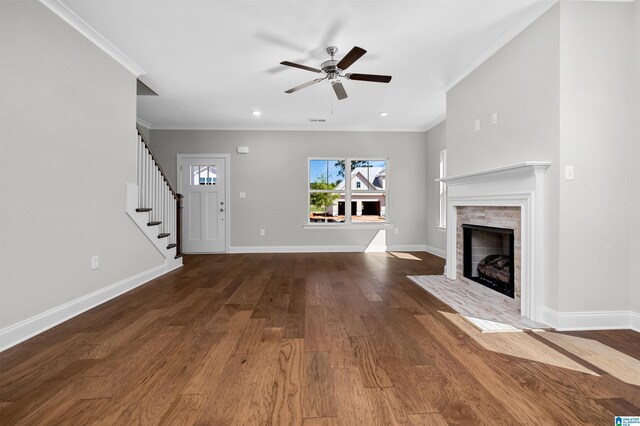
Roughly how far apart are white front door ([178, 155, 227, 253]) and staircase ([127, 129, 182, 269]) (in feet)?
4.09

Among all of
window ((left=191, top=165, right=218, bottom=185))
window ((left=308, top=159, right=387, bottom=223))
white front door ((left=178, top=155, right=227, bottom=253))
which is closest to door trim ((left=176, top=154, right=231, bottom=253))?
white front door ((left=178, top=155, right=227, bottom=253))

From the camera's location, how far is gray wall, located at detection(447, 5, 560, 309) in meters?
2.39

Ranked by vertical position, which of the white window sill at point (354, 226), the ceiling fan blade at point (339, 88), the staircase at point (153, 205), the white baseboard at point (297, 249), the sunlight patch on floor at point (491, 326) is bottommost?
the sunlight patch on floor at point (491, 326)

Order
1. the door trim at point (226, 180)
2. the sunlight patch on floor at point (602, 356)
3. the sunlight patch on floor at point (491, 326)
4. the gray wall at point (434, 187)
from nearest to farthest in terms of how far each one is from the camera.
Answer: the sunlight patch on floor at point (602, 356), the sunlight patch on floor at point (491, 326), the gray wall at point (434, 187), the door trim at point (226, 180)

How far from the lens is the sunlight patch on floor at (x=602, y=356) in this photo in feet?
5.53

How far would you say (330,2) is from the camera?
250 centimetres

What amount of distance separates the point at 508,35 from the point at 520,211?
5.28 feet

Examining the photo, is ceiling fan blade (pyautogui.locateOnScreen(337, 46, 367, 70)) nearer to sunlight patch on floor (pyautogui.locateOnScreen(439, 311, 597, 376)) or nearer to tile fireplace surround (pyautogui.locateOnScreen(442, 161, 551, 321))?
tile fireplace surround (pyautogui.locateOnScreen(442, 161, 551, 321))

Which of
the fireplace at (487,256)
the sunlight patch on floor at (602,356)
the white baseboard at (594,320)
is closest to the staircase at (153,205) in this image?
the fireplace at (487,256)

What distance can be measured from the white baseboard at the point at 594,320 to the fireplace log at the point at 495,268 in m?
0.66

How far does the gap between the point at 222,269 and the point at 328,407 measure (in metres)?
3.61

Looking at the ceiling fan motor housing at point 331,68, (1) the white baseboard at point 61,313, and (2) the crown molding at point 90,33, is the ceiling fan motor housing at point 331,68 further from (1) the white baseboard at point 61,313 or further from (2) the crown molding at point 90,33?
(1) the white baseboard at point 61,313

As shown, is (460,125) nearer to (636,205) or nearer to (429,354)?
(636,205)

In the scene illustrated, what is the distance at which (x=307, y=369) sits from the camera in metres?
1.73
